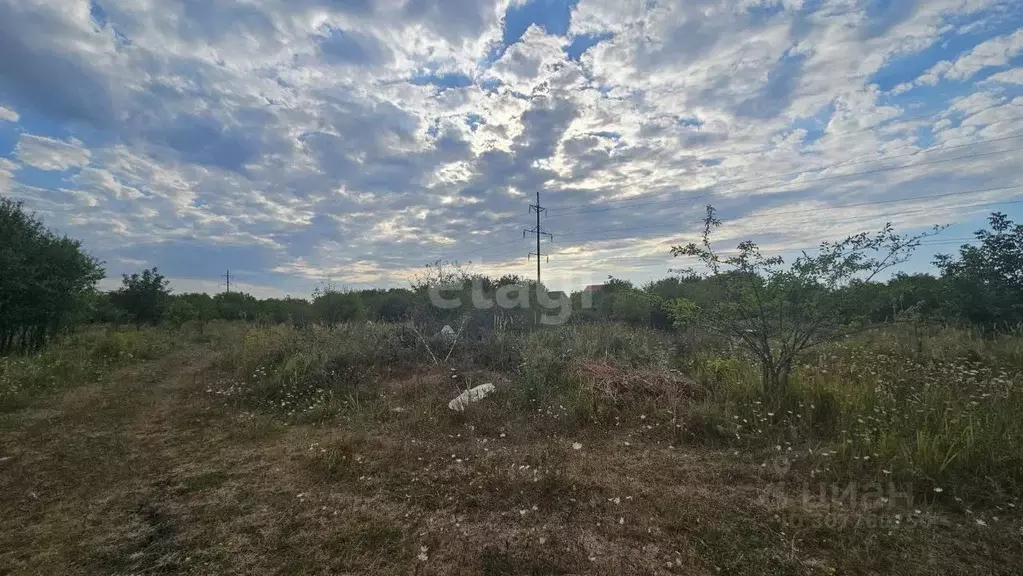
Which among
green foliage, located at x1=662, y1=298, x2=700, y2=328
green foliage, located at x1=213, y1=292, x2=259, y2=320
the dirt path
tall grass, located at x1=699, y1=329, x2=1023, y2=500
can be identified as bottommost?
the dirt path

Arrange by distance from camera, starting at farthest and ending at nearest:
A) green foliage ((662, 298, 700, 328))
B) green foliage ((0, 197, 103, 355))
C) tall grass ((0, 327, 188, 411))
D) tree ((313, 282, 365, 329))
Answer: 1. tree ((313, 282, 365, 329))
2. green foliage ((0, 197, 103, 355))
3. tall grass ((0, 327, 188, 411))
4. green foliage ((662, 298, 700, 328))

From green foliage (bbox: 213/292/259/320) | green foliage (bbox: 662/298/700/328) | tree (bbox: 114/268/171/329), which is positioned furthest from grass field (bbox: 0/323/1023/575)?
green foliage (bbox: 213/292/259/320)

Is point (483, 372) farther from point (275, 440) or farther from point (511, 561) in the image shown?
point (511, 561)

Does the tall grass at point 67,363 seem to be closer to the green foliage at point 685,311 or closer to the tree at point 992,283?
the green foliage at point 685,311

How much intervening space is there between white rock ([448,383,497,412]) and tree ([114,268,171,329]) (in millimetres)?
18893

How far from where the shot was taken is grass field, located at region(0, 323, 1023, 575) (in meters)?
2.51

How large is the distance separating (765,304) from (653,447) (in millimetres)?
2074

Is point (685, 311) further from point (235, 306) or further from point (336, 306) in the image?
point (235, 306)

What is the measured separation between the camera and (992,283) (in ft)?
32.3

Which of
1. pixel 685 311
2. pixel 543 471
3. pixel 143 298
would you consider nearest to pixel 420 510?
pixel 543 471

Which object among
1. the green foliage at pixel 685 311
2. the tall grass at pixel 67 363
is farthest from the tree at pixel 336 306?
the green foliage at pixel 685 311

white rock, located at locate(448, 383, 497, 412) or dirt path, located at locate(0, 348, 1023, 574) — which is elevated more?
white rock, located at locate(448, 383, 497, 412)

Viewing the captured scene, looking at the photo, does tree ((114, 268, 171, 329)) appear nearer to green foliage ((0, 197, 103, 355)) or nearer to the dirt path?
green foliage ((0, 197, 103, 355))

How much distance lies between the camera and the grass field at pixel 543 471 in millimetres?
2514
